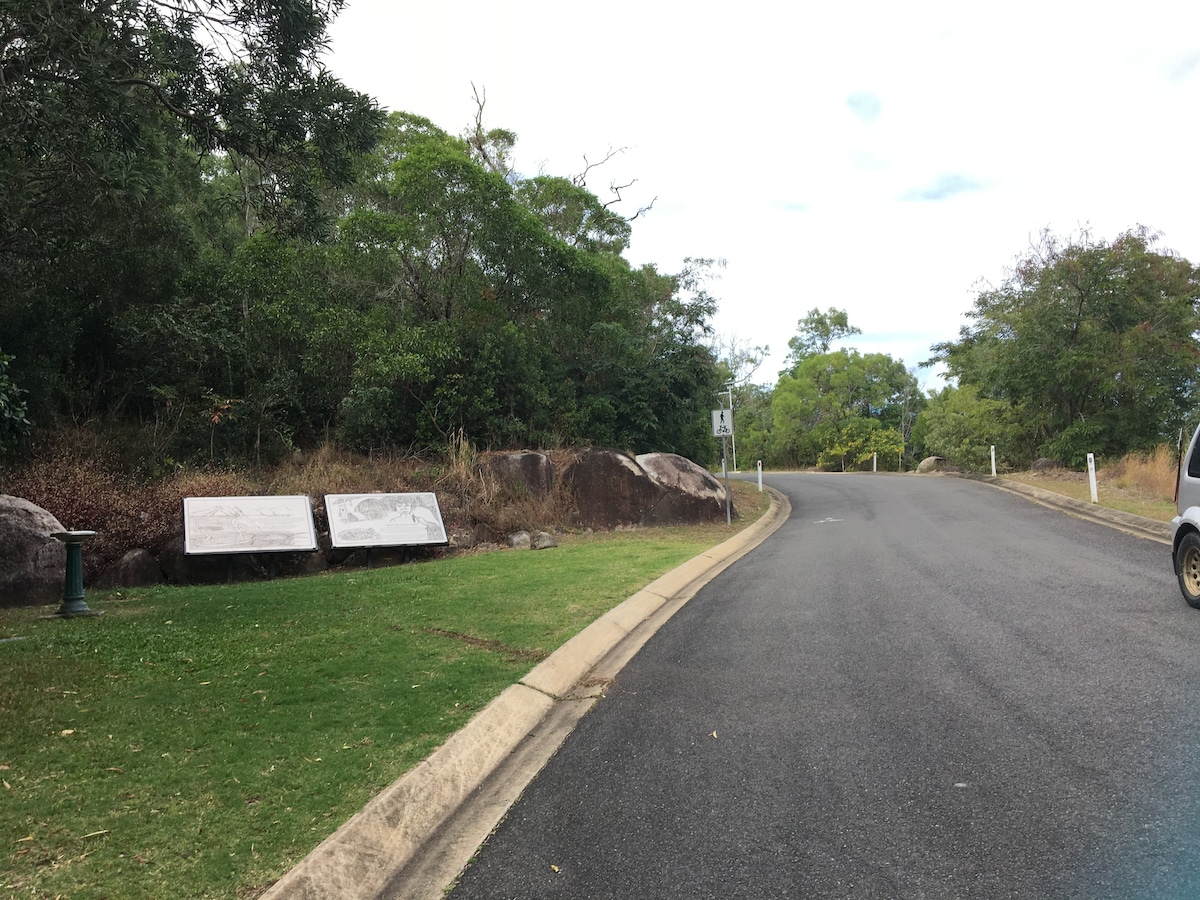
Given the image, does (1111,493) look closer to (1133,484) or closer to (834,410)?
(1133,484)

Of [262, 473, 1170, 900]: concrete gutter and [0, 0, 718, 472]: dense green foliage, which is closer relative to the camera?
[262, 473, 1170, 900]: concrete gutter

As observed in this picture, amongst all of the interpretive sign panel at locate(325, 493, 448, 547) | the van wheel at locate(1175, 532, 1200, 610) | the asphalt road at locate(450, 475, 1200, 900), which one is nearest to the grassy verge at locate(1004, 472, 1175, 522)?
the van wheel at locate(1175, 532, 1200, 610)

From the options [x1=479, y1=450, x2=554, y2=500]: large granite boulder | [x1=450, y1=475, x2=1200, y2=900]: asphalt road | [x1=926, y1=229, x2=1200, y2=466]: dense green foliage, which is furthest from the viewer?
[x1=926, y1=229, x2=1200, y2=466]: dense green foliage

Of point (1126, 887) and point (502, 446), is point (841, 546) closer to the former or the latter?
point (502, 446)

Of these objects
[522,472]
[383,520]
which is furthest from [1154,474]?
[383,520]

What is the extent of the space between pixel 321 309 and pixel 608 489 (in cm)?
797

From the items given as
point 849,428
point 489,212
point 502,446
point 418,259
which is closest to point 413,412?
point 502,446

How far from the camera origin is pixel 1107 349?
2414cm

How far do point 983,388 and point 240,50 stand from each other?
2823 centimetres

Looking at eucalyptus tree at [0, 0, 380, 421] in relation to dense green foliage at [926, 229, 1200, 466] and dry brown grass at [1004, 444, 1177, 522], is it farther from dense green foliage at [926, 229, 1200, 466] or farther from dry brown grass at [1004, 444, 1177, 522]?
dense green foliage at [926, 229, 1200, 466]

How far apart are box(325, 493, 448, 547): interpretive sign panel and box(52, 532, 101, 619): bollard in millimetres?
4742

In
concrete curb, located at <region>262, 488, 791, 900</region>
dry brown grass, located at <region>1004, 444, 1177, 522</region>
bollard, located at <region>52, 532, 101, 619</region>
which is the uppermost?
dry brown grass, located at <region>1004, 444, 1177, 522</region>

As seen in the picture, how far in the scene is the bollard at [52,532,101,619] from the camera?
8516 millimetres

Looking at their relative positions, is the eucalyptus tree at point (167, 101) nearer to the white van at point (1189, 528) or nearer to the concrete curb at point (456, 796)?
the concrete curb at point (456, 796)
